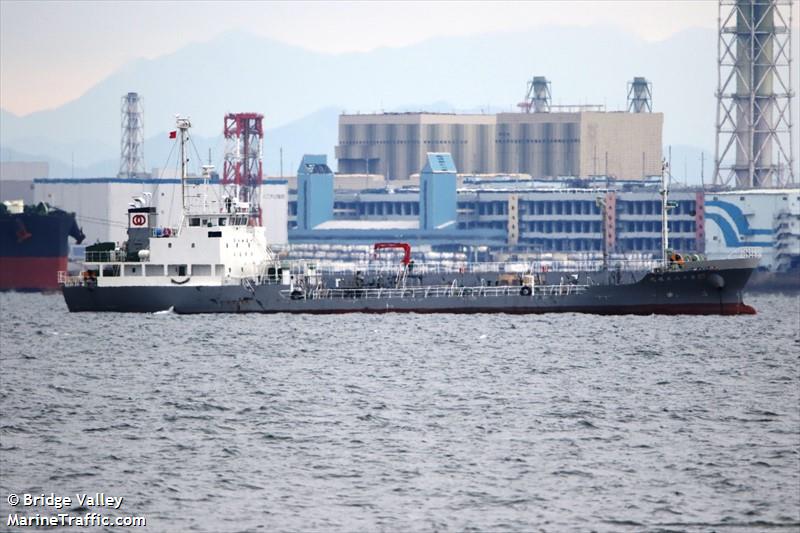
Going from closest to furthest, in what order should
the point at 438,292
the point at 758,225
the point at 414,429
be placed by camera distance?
the point at 414,429 < the point at 438,292 < the point at 758,225

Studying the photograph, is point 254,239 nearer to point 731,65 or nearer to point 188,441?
point 188,441

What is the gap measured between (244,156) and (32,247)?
40.5 m

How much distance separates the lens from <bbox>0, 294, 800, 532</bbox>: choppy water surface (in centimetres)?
3428

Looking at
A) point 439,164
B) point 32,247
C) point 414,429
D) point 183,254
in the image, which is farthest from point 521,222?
point 414,429

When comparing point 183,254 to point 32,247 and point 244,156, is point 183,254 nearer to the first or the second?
point 32,247

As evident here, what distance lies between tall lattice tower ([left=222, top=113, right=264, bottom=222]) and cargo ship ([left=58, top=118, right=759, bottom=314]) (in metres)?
73.2

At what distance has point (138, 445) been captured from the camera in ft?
138

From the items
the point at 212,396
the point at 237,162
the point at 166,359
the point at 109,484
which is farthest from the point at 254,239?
the point at 237,162

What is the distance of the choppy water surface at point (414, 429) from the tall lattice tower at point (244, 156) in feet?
297

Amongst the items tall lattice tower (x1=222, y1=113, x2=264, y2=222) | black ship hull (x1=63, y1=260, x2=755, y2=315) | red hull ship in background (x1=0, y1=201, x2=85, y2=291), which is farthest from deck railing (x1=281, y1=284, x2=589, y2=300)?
tall lattice tower (x1=222, y1=113, x2=264, y2=222)

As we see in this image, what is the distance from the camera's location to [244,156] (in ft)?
552

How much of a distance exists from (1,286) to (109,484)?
330 feet

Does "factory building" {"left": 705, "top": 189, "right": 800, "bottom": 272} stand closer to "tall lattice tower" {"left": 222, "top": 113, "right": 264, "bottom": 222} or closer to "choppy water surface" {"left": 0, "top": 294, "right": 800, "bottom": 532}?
"tall lattice tower" {"left": 222, "top": 113, "right": 264, "bottom": 222}

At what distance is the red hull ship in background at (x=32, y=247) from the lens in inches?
5128
